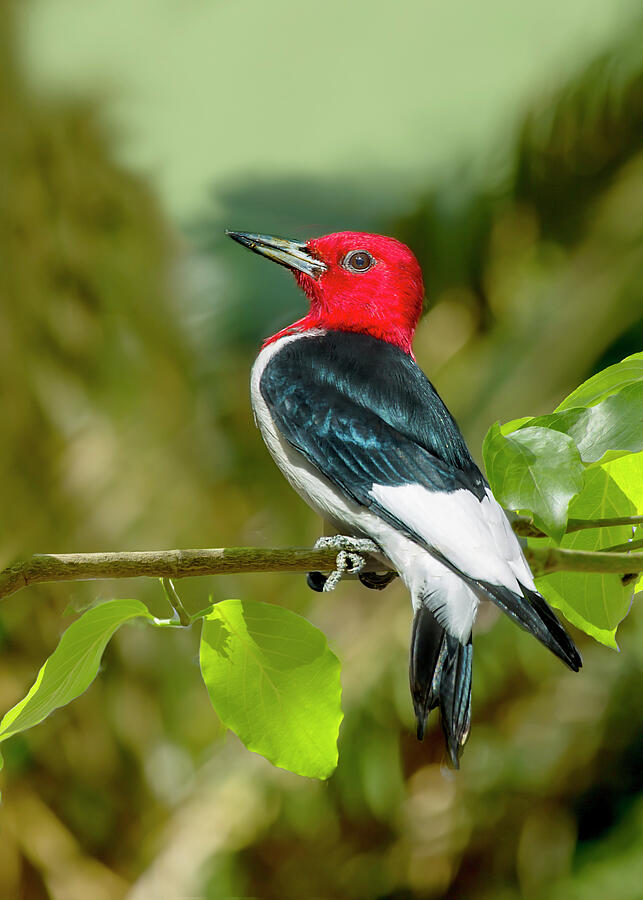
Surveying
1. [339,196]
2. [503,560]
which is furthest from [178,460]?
[503,560]

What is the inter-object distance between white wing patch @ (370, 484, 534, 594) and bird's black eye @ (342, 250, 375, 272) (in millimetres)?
205

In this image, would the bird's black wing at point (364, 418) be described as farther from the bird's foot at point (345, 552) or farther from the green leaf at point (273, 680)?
the green leaf at point (273, 680)

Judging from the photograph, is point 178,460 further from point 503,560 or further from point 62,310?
point 503,560

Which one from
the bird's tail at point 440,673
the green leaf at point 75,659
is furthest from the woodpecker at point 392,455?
the green leaf at point 75,659

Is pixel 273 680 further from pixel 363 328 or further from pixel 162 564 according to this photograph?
pixel 363 328

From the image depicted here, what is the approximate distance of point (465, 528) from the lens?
340mm

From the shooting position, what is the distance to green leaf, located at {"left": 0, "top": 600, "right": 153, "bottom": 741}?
→ 239mm

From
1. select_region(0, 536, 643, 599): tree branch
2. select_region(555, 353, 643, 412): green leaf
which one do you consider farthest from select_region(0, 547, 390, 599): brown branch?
select_region(555, 353, 643, 412): green leaf

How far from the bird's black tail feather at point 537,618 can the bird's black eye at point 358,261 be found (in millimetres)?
299

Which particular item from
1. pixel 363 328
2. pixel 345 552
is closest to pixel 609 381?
pixel 345 552

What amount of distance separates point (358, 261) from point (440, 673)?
0.31 metres

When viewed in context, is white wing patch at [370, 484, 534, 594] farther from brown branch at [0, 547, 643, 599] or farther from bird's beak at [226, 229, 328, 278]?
bird's beak at [226, 229, 328, 278]

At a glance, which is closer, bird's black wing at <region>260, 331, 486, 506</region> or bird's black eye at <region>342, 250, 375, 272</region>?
bird's black wing at <region>260, 331, 486, 506</region>

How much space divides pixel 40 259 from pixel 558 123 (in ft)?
3.89
